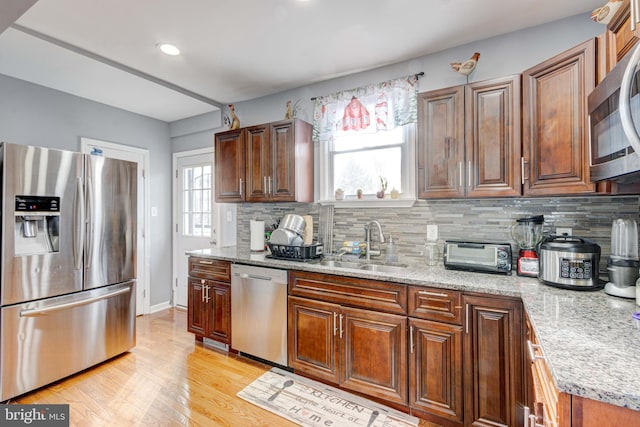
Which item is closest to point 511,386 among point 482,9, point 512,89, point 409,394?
point 409,394

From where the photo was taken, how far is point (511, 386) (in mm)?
1671

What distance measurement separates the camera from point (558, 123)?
5.74 ft

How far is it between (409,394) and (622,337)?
124cm

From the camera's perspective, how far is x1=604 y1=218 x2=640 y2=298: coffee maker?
4.92 ft

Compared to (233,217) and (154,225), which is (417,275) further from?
(154,225)

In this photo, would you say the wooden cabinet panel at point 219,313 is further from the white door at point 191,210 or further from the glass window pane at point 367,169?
the glass window pane at point 367,169

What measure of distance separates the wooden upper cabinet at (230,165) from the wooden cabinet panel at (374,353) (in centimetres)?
178

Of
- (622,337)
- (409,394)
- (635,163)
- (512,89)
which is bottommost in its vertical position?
(409,394)

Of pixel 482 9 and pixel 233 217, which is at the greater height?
pixel 482 9

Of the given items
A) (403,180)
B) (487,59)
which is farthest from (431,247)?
(487,59)

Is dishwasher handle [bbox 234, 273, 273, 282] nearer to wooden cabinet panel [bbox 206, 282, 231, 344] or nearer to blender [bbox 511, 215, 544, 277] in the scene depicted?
wooden cabinet panel [bbox 206, 282, 231, 344]

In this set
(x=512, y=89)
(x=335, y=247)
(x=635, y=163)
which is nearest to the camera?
(x=635, y=163)

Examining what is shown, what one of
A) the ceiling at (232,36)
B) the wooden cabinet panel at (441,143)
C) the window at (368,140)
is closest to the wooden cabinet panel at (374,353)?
the wooden cabinet panel at (441,143)

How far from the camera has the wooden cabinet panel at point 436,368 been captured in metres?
1.82
